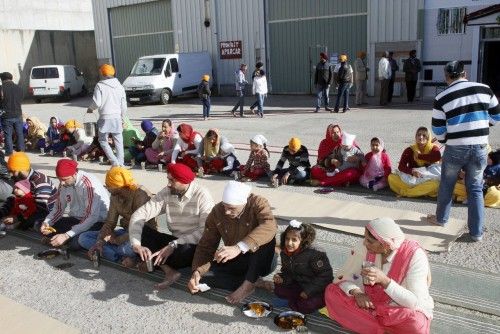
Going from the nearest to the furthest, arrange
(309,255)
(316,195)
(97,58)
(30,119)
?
(309,255) → (316,195) → (30,119) → (97,58)

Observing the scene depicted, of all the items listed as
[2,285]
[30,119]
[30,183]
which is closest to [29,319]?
[2,285]

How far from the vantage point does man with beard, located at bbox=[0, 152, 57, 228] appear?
6.17 m

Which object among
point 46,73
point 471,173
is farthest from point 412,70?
point 46,73

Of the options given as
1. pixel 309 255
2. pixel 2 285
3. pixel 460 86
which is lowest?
pixel 2 285

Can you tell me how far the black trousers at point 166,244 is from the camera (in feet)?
15.9

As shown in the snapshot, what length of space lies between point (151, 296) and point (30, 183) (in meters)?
2.62

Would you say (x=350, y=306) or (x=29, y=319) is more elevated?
(x=350, y=306)

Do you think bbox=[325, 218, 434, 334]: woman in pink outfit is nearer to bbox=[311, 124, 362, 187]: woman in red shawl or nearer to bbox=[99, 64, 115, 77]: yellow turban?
bbox=[311, 124, 362, 187]: woman in red shawl

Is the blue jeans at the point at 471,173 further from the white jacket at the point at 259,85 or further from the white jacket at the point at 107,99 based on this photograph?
the white jacket at the point at 259,85

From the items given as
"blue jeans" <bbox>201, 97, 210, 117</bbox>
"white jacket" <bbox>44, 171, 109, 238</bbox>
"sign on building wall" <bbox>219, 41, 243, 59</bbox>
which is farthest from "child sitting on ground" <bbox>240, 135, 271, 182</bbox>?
"sign on building wall" <bbox>219, 41, 243, 59</bbox>

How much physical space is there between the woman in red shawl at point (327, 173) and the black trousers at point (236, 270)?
316 centimetres

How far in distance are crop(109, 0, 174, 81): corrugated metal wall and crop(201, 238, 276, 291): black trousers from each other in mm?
21185

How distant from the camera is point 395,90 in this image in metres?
17.8

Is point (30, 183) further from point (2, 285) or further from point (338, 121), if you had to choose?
point (338, 121)
